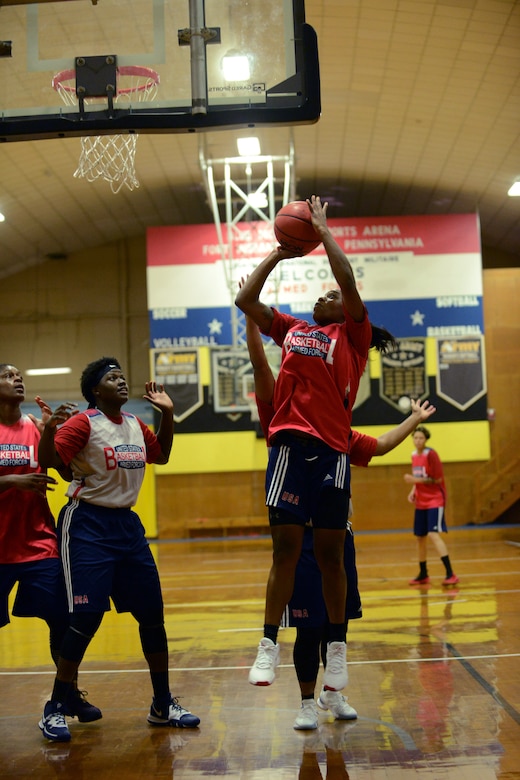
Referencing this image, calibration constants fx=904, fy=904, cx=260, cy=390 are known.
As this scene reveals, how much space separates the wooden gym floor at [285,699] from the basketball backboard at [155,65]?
3120 millimetres

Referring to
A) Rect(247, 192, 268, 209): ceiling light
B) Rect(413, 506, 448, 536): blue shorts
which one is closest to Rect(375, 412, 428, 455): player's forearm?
Rect(413, 506, 448, 536): blue shorts

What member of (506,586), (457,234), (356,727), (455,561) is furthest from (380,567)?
(457,234)

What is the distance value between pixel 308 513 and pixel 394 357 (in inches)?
535

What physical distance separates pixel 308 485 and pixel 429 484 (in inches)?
242

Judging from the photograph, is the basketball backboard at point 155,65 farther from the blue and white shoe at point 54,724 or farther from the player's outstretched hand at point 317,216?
the blue and white shoe at point 54,724

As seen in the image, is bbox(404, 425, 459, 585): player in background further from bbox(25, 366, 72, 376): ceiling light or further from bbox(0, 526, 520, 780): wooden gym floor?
bbox(25, 366, 72, 376): ceiling light

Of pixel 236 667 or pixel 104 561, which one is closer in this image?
pixel 104 561

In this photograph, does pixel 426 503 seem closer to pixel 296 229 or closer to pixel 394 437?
pixel 394 437

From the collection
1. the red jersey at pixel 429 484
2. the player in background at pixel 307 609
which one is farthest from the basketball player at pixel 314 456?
the red jersey at pixel 429 484

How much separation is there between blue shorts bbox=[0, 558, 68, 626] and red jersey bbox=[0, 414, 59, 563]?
5cm

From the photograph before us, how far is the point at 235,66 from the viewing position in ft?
17.0

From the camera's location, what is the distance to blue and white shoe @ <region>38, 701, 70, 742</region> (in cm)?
425

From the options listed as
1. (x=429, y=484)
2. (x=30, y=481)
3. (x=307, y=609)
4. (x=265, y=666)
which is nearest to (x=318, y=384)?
(x=307, y=609)

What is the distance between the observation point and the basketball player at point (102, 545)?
4328 mm
